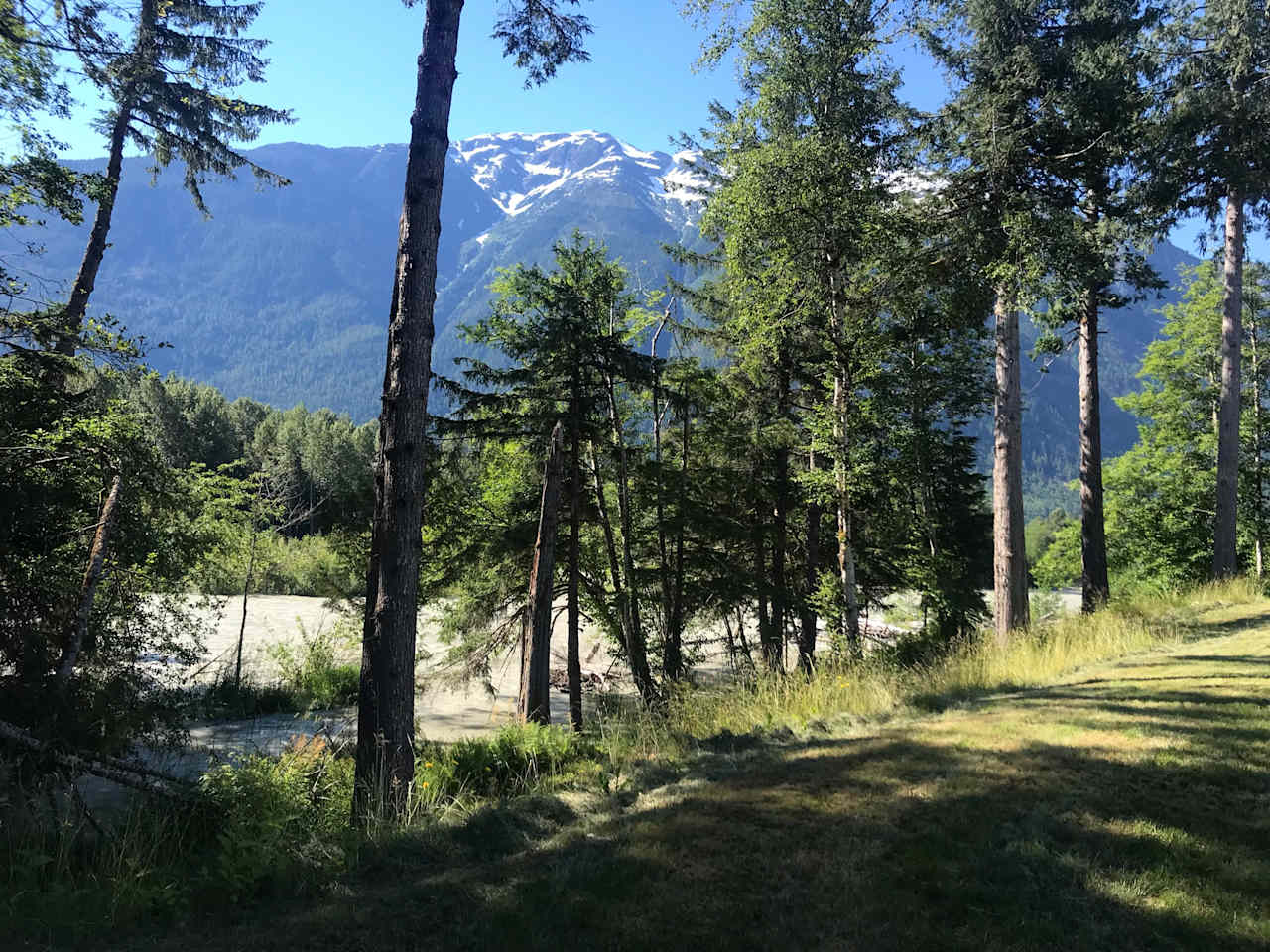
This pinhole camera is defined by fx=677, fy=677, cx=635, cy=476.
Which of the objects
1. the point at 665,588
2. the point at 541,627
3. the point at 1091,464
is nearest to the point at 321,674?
the point at 665,588

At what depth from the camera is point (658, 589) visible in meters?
16.2

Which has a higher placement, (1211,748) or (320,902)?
(1211,748)

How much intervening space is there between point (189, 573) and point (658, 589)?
374 inches

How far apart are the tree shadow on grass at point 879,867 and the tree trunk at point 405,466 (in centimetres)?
173

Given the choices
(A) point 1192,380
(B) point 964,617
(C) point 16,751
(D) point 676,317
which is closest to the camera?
(C) point 16,751

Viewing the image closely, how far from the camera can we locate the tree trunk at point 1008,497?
1123 centimetres

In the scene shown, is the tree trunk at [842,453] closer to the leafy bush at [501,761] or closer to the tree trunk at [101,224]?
the leafy bush at [501,761]

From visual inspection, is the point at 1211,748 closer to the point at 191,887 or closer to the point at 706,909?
the point at 706,909

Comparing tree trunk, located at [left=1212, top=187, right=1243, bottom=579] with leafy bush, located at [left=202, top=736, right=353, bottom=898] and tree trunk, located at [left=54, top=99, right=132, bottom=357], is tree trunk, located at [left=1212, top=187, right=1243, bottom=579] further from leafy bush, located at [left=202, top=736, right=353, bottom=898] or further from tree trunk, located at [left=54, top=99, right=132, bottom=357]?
tree trunk, located at [left=54, top=99, right=132, bottom=357]

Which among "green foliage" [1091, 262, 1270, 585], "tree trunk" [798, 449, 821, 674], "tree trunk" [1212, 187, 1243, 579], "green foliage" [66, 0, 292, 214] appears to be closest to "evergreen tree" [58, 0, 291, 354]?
"green foliage" [66, 0, 292, 214]

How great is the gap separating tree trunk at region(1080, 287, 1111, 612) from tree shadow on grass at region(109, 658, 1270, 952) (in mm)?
11723

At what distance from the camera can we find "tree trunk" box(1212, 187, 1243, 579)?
1541 cm

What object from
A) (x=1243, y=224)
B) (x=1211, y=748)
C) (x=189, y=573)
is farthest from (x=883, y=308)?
(x=189, y=573)

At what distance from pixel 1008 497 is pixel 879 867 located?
9.39 m
